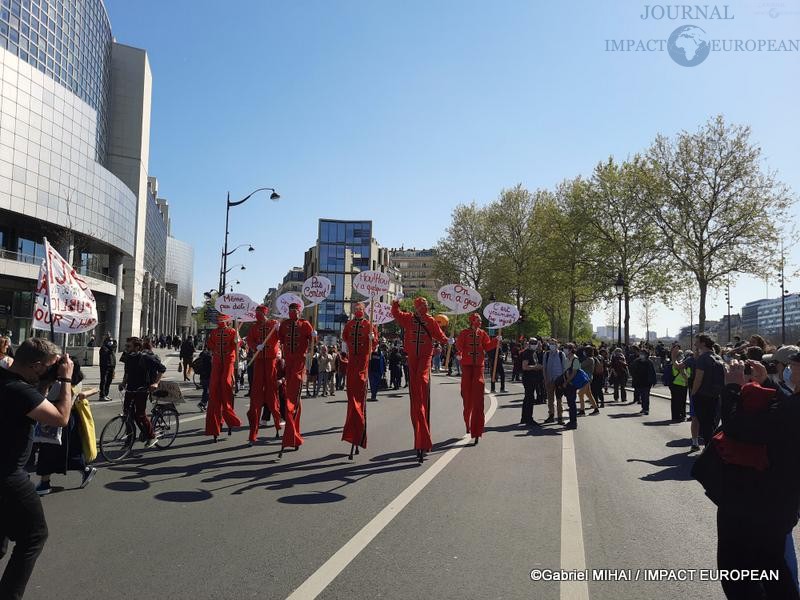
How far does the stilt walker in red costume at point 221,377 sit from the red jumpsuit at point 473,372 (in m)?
3.99

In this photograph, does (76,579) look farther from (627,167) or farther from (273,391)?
(627,167)

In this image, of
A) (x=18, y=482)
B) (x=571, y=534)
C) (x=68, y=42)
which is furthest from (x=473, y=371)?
(x=68, y=42)

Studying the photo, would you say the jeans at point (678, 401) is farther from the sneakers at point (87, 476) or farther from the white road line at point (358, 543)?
the sneakers at point (87, 476)

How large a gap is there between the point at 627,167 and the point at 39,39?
4576 cm

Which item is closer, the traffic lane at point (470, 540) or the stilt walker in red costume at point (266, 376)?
the traffic lane at point (470, 540)

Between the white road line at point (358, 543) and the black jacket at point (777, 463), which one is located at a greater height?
the black jacket at point (777, 463)

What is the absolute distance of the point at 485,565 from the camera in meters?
4.37

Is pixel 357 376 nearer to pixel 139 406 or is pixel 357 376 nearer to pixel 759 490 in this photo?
pixel 139 406

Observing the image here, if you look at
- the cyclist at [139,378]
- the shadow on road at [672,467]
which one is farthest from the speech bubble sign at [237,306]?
the shadow on road at [672,467]

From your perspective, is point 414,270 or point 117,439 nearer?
point 117,439

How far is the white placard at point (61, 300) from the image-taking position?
777 cm

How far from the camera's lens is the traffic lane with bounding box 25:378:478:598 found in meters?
4.09

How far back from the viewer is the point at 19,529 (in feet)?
10.4

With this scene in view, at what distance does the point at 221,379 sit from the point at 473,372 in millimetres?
4292
